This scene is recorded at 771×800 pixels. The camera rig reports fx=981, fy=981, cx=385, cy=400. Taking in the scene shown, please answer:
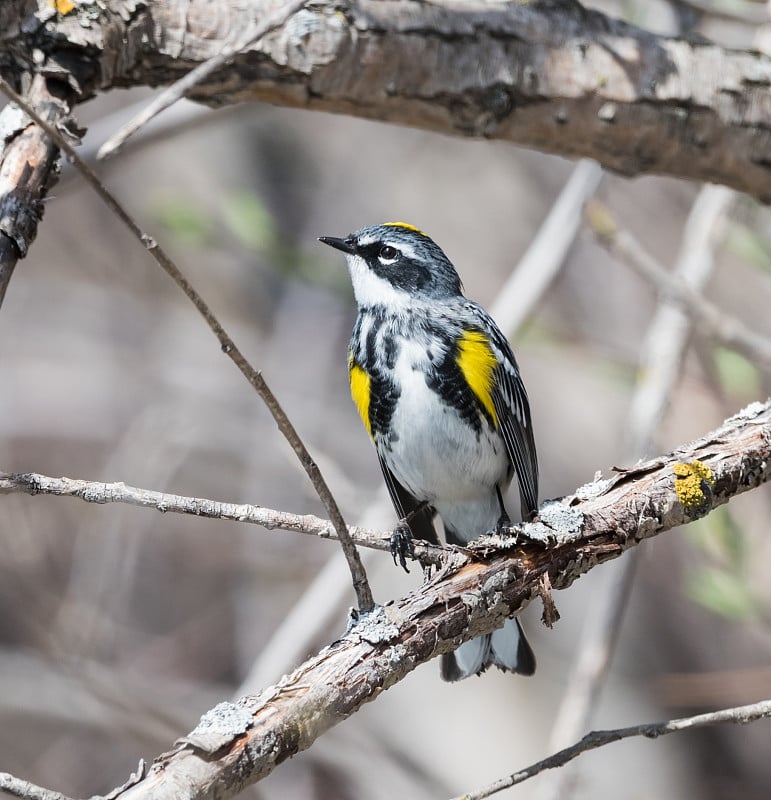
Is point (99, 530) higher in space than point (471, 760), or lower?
higher

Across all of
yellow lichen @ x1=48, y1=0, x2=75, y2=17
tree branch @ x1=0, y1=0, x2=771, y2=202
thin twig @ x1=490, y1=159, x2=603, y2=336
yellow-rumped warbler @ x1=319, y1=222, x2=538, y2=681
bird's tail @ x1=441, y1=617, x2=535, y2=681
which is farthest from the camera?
thin twig @ x1=490, y1=159, x2=603, y2=336

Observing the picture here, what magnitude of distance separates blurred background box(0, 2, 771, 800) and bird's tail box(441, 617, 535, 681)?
103 centimetres

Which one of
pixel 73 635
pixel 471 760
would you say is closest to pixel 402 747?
pixel 471 760

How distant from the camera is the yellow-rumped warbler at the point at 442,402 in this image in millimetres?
3188

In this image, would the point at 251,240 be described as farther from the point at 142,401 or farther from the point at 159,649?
the point at 159,649

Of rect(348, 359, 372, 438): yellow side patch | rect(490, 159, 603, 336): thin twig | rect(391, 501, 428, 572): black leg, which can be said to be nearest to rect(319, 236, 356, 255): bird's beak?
rect(348, 359, 372, 438): yellow side patch

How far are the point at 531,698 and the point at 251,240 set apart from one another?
293cm

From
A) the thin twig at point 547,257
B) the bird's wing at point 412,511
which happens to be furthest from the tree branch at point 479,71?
the bird's wing at point 412,511

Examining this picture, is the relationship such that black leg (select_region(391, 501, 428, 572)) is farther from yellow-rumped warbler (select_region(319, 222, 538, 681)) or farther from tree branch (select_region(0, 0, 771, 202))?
tree branch (select_region(0, 0, 771, 202))

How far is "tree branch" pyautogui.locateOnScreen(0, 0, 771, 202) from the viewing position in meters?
2.75

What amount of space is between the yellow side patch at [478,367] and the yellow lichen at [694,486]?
1007mm

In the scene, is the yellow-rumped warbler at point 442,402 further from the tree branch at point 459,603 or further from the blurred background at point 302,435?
the tree branch at point 459,603

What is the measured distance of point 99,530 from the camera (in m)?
5.82

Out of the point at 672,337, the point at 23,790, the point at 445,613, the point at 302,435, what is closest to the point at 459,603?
the point at 445,613
